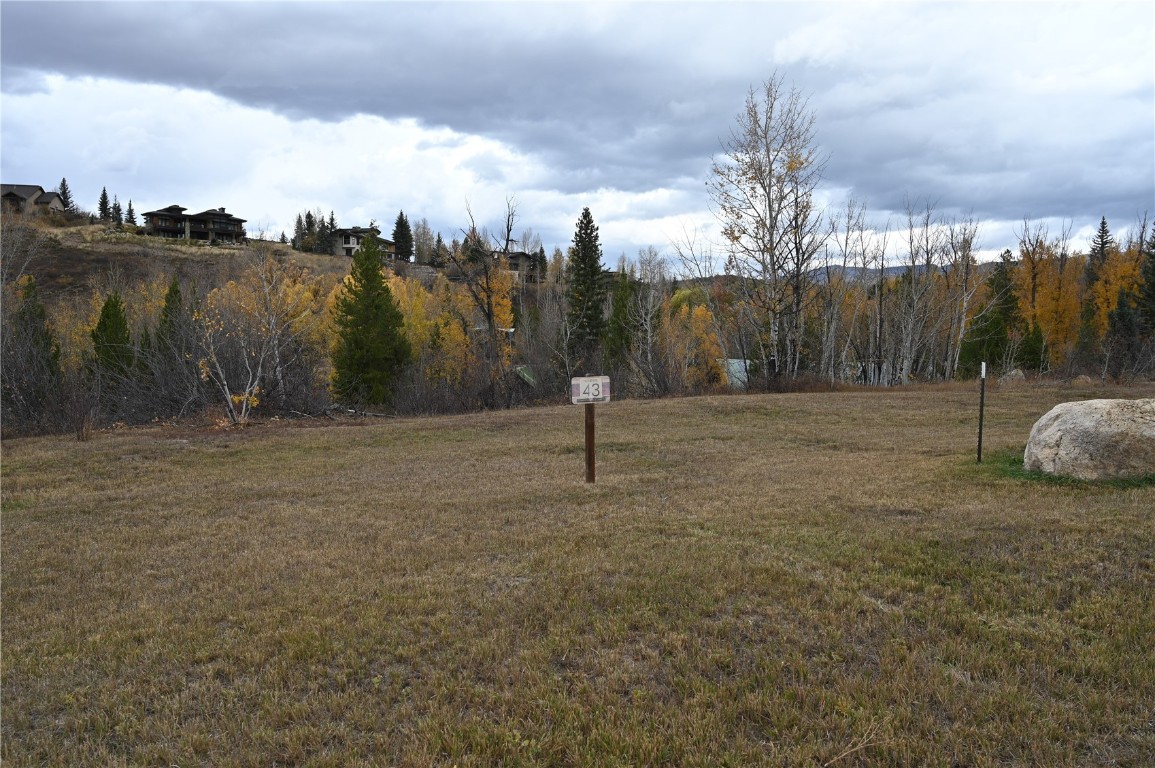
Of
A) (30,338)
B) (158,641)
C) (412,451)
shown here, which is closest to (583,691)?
(158,641)

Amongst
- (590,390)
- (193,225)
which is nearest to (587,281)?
(590,390)

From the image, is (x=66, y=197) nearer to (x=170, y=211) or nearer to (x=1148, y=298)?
(x=170, y=211)

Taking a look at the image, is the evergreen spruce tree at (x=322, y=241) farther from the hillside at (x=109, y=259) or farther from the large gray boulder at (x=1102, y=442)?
the large gray boulder at (x=1102, y=442)

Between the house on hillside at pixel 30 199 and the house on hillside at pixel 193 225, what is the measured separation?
10434mm

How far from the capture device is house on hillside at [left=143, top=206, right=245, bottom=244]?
93375mm

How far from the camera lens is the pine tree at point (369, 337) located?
31956 mm

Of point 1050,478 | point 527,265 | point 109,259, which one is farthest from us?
point 527,265

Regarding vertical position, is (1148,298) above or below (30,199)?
below

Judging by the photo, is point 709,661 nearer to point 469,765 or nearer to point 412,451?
point 469,765

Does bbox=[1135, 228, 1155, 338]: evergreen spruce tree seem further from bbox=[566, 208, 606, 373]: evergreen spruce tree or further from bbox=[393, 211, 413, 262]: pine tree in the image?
bbox=[393, 211, 413, 262]: pine tree

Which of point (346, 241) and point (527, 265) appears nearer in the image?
point (527, 265)

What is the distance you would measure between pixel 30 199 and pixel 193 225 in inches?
698

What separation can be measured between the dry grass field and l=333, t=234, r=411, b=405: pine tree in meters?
23.1

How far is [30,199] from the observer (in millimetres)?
83562
